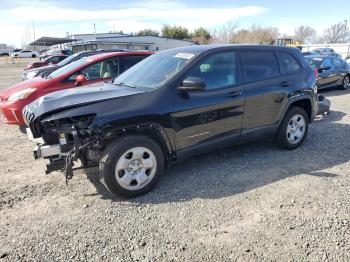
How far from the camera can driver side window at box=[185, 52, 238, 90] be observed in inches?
172

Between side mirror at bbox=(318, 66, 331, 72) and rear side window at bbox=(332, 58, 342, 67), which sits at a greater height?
rear side window at bbox=(332, 58, 342, 67)

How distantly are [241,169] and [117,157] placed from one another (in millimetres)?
1964

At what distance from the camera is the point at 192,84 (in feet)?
13.1

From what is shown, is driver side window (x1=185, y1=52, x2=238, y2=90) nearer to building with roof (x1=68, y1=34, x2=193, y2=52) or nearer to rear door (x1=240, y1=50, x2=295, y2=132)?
rear door (x1=240, y1=50, x2=295, y2=132)

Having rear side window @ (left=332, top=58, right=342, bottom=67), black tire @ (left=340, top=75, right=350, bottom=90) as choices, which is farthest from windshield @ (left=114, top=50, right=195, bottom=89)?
black tire @ (left=340, top=75, right=350, bottom=90)

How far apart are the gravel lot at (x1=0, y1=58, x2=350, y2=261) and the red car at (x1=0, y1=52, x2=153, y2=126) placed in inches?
62.7

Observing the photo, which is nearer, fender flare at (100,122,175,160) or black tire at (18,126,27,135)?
fender flare at (100,122,175,160)

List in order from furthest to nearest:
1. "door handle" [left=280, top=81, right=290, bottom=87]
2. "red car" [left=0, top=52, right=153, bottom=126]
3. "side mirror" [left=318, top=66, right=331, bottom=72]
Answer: "side mirror" [left=318, top=66, right=331, bottom=72]
"red car" [left=0, top=52, right=153, bottom=126]
"door handle" [left=280, top=81, right=290, bottom=87]

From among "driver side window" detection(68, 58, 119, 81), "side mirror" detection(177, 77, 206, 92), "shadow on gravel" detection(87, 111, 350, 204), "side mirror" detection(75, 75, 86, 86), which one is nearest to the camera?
"side mirror" detection(177, 77, 206, 92)

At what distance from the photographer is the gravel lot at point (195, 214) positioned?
3016 mm

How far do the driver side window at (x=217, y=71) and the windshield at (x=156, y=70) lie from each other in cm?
18

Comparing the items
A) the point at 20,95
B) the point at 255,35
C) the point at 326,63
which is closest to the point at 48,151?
the point at 20,95

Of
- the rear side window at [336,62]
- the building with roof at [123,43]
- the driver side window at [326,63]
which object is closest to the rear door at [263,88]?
the driver side window at [326,63]

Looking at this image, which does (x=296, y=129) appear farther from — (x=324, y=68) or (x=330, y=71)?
(x=330, y=71)
